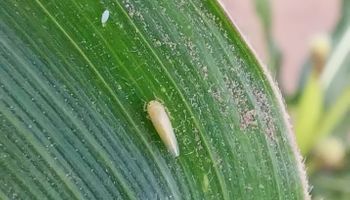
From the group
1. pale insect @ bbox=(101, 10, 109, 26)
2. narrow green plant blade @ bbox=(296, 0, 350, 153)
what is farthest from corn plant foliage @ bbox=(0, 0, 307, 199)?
narrow green plant blade @ bbox=(296, 0, 350, 153)

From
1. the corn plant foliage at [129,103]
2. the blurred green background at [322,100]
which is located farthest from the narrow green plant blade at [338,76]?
the corn plant foliage at [129,103]

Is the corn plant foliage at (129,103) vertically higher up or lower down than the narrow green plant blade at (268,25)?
lower down

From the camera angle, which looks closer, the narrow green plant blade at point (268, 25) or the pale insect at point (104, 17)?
the pale insect at point (104, 17)

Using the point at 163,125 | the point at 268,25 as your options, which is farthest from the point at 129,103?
the point at 268,25

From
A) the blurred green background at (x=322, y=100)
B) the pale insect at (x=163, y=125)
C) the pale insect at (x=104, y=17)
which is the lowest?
the pale insect at (x=163, y=125)

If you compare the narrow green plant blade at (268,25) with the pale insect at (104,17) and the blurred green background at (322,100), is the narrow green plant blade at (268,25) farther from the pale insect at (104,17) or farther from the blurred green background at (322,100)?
the pale insect at (104,17)

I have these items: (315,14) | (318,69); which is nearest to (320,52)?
(318,69)

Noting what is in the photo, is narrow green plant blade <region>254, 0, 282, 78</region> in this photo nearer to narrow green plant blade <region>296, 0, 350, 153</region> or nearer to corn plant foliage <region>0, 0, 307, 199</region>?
narrow green plant blade <region>296, 0, 350, 153</region>

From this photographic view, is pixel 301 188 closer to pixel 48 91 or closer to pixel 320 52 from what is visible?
pixel 48 91
